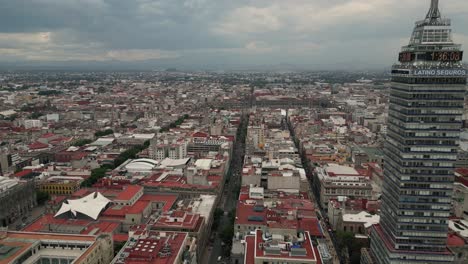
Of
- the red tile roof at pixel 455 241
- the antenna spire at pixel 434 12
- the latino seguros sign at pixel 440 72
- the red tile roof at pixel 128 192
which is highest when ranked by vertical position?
the antenna spire at pixel 434 12

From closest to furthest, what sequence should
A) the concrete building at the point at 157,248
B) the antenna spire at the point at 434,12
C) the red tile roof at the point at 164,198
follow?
the antenna spire at the point at 434,12 → the concrete building at the point at 157,248 → the red tile roof at the point at 164,198

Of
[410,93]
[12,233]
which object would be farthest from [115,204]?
[410,93]

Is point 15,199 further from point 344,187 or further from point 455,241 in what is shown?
point 455,241

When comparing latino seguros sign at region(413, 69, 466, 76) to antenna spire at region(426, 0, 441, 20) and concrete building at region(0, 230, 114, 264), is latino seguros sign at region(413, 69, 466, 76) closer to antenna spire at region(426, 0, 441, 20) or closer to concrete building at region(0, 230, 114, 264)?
antenna spire at region(426, 0, 441, 20)

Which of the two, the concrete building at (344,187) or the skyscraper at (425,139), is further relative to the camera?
the concrete building at (344,187)

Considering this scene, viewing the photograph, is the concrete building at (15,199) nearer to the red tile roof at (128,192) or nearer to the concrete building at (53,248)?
the red tile roof at (128,192)

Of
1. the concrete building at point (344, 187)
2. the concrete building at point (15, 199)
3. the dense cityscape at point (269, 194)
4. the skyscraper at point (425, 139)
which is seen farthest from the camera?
the concrete building at point (344, 187)

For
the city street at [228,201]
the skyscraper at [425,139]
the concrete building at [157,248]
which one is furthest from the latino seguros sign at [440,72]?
the city street at [228,201]

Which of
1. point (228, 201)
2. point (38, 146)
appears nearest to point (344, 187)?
point (228, 201)

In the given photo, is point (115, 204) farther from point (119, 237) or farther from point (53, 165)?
point (53, 165)

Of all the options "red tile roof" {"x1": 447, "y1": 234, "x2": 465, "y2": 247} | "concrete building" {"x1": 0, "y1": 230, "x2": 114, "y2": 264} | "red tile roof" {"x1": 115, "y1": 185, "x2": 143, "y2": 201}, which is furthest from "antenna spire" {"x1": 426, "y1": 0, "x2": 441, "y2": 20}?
"red tile roof" {"x1": 115, "y1": 185, "x2": 143, "y2": 201}

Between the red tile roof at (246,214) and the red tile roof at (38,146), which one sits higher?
the red tile roof at (38,146)
